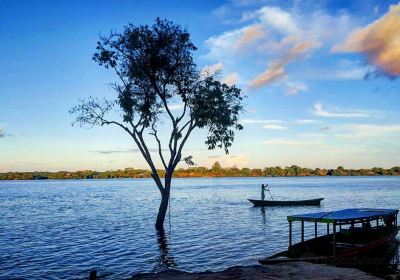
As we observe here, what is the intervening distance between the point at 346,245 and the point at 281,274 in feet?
26.6

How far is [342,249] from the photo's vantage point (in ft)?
71.7

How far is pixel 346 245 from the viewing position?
878 inches

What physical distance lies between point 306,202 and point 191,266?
44.1 meters

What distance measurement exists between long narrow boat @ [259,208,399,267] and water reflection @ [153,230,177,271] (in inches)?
253

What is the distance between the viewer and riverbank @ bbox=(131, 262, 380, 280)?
15594mm

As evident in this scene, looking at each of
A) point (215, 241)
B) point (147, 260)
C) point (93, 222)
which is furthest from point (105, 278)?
point (93, 222)

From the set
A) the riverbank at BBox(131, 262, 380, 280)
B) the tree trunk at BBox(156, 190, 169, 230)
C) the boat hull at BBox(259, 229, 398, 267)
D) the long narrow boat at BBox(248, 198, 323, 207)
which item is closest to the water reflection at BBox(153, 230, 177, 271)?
the tree trunk at BBox(156, 190, 169, 230)

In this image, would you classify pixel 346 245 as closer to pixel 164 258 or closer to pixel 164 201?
pixel 164 258

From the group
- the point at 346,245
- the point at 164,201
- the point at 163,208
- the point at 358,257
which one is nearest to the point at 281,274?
the point at 358,257

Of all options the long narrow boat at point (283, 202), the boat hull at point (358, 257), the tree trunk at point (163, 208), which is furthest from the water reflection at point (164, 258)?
the long narrow boat at point (283, 202)

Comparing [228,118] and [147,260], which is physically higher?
[228,118]

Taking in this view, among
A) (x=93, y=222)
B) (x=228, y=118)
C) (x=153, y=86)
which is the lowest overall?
(x=93, y=222)

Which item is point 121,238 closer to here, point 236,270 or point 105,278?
point 105,278

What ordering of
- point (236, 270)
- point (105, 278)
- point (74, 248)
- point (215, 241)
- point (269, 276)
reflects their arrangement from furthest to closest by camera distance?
point (215, 241), point (74, 248), point (105, 278), point (236, 270), point (269, 276)
